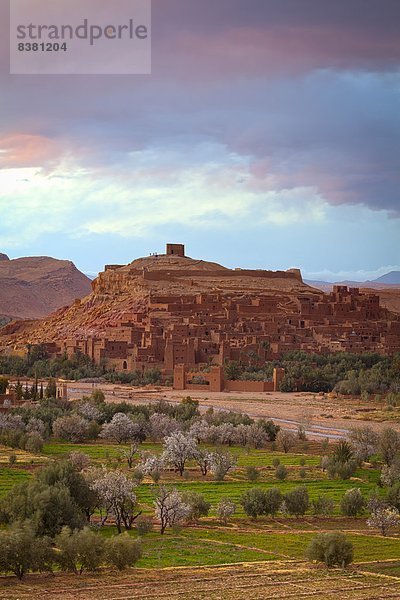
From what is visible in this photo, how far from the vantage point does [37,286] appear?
149 metres

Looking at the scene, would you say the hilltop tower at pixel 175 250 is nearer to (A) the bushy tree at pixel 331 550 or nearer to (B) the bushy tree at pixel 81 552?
(A) the bushy tree at pixel 331 550

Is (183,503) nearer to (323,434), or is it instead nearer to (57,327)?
(323,434)

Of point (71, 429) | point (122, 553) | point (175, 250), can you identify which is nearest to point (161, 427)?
point (71, 429)

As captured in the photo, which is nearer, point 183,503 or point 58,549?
point 58,549

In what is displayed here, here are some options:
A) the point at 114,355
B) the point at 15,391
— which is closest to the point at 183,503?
the point at 15,391

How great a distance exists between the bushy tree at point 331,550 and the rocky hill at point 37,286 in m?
103

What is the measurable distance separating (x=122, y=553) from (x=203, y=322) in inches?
1973

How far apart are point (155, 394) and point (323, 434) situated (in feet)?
47.9

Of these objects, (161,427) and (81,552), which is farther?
(161,427)

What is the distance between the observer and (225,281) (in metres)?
90.0

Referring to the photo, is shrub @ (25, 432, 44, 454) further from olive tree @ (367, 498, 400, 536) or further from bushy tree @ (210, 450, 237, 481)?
olive tree @ (367, 498, 400, 536)

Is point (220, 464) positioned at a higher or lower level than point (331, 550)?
higher

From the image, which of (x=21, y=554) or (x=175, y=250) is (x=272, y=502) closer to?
(x=21, y=554)

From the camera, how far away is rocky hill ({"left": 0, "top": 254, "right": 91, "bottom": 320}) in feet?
454
